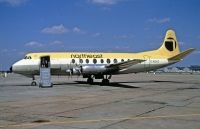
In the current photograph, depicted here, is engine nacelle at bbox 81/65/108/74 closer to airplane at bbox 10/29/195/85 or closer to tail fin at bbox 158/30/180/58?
airplane at bbox 10/29/195/85

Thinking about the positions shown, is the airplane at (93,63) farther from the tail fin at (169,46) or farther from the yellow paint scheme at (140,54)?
the tail fin at (169,46)

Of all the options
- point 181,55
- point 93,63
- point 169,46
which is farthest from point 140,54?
point 93,63

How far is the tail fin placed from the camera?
3894cm

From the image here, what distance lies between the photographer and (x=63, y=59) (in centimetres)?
3203

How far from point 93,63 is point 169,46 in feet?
39.7

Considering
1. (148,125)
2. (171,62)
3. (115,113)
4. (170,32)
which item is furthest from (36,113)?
(170,32)

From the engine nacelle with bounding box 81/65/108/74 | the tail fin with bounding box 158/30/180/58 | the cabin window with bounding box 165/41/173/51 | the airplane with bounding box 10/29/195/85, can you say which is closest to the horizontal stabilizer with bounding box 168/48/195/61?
the airplane with bounding box 10/29/195/85

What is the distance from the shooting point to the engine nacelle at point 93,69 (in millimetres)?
31516

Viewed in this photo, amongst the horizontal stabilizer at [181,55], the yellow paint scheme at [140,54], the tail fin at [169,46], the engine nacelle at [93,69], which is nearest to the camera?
the engine nacelle at [93,69]

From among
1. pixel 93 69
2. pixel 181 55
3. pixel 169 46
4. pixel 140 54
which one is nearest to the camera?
pixel 93 69

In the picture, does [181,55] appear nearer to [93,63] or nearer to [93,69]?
[93,63]

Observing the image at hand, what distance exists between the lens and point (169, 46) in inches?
1554

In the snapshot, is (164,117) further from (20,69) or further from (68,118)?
(20,69)

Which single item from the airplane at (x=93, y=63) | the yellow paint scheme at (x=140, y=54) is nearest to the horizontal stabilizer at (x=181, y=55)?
the airplane at (x=93, y=63)
